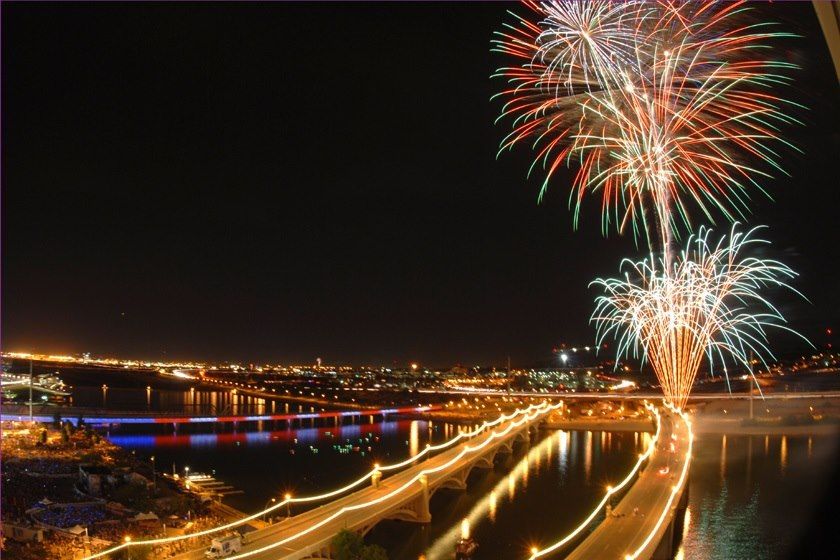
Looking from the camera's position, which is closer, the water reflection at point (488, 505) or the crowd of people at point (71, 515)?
the crowd of people at point (71, 515)

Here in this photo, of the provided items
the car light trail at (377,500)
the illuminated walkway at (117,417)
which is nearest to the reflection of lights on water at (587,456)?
the car light trail at (377,500)

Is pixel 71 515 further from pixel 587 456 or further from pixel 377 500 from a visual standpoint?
pixel 587 456

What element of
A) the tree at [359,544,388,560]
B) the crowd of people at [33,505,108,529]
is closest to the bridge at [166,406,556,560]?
the tree at [359,544,388,560]

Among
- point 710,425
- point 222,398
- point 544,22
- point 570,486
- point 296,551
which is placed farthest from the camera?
point 222,398

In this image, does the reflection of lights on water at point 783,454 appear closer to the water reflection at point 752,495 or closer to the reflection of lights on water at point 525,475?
the water reflection at point 752,495

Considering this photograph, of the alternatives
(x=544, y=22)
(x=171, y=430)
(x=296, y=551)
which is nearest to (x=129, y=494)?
(x=296, y=551)

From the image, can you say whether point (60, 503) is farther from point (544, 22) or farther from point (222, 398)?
point (222, 398)
